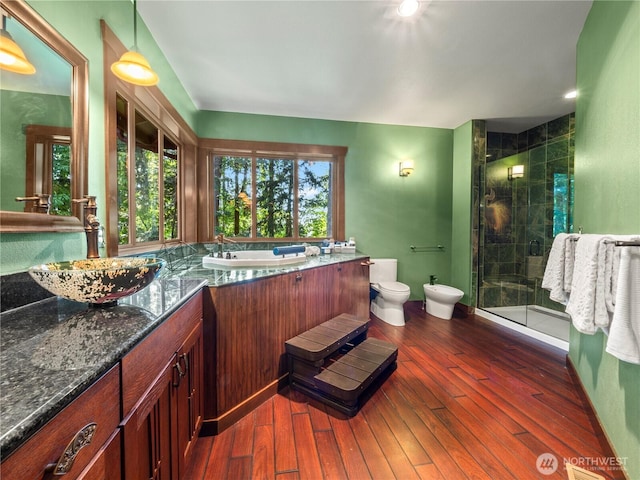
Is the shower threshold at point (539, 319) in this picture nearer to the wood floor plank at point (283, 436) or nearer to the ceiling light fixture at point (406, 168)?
the ceiling light fixture at point (406, 168)

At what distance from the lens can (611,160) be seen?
1396 millimetres

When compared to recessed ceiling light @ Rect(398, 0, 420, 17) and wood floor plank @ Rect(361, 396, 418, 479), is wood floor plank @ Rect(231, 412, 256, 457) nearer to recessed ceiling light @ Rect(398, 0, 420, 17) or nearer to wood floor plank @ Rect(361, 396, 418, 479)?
wood floor plank @ Rect(361, 396, 418, 479)

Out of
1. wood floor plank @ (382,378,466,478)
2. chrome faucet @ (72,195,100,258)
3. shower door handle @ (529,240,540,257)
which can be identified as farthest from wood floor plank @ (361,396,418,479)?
shower door handle @ (529,240,540,257)

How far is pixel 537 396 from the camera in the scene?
1762 mm

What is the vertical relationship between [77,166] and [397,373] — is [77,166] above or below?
above

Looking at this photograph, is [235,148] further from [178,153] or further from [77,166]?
[77,166]

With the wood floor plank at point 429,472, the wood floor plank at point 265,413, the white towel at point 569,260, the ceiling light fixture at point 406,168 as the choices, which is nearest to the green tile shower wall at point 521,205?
the ceiling light fixture at point 406,168

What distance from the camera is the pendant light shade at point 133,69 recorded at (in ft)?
3.89

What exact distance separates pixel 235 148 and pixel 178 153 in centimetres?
63

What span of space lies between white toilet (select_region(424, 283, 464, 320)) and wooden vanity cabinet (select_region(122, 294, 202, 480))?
2.85m

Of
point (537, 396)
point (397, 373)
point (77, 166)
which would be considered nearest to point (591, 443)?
point (537, 396)

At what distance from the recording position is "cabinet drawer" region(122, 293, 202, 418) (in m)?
0.69

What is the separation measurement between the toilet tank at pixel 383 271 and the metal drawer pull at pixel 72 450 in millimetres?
3046

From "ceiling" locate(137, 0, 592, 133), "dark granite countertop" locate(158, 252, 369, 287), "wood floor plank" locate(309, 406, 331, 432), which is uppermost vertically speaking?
"ceiling" locate(137, 0, 592, 133)
